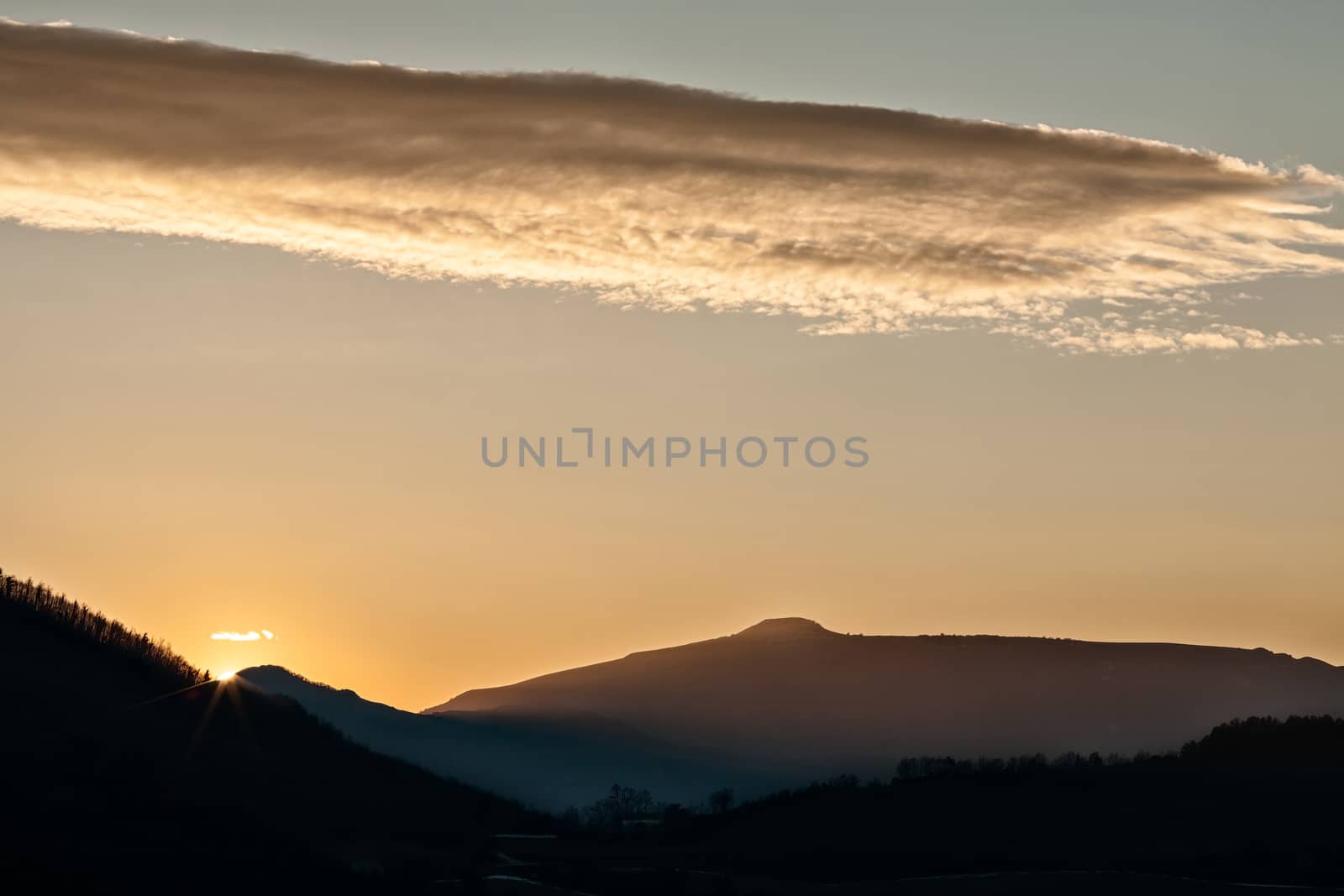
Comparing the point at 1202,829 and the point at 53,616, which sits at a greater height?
the point at 53,616

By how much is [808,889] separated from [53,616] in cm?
2654

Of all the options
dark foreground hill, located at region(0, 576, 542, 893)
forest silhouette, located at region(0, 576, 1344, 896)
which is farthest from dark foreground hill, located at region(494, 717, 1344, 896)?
dark foreground hill, located at region(0, 576, 542, 893)

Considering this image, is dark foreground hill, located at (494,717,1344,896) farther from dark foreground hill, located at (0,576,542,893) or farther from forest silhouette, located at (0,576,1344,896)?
dark foreground hill, located at (0,576,542,893)

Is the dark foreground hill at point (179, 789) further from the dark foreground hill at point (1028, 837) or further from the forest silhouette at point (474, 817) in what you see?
the dark foreground hill at point (1028, 837)

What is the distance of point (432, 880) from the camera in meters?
42.3

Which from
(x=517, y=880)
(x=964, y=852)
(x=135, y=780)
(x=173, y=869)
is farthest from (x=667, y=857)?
(x=173, y=869)

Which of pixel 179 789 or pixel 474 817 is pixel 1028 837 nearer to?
→ pixel 474 817

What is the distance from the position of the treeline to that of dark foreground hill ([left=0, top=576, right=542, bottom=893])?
7 cm

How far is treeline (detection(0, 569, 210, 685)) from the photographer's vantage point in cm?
5716

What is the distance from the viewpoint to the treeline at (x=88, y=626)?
5716 centimetres

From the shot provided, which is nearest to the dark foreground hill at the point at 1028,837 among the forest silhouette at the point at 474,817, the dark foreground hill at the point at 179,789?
the forest silhouette at the point at 474,817

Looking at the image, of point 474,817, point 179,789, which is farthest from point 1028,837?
point 179,789

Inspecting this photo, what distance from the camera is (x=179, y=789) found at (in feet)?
155

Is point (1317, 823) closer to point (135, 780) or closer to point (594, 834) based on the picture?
point (594, 834)
